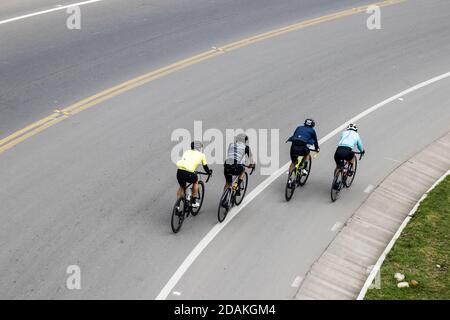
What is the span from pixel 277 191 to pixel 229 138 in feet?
8.51

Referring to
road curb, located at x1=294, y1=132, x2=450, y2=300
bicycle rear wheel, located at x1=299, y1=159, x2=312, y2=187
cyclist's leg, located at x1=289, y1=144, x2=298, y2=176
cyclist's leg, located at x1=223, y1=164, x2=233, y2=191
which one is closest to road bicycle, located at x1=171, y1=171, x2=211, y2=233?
cyclist's leg, located at x1=223, y1=164, x2=233, y2=191

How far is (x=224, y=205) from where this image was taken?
16719 mm

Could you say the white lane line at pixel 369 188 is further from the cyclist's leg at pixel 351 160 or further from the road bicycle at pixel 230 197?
the road bicycle at pixel 230 197

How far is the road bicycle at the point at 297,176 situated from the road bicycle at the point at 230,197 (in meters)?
0.90

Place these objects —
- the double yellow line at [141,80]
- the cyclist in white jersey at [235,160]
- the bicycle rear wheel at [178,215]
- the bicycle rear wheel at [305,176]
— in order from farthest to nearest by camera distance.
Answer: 1. the double yellow line at [141,80]
2. the bicycle rear wheel at [305,176]
3. the cyclist in white jersey at [235,160]
4. the bicycle rear wheel at [178,215]

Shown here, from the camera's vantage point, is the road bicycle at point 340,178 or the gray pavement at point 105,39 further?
the gray pavement at point 105,39

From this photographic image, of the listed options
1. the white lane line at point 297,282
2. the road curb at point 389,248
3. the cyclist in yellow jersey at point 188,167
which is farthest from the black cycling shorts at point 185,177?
the road curb at point 389,248

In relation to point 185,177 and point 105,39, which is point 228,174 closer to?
point 185,177

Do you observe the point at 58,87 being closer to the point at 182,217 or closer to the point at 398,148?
the point at 182,217

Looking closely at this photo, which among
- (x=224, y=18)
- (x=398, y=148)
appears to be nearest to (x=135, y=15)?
(x=224, y=18)

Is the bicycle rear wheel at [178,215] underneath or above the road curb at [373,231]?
above

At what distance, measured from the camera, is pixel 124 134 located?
19.9 meters

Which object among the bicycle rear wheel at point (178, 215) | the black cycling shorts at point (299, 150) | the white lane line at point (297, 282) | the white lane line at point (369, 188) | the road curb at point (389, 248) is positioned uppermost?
the black cycling shorts at point (299, 150)

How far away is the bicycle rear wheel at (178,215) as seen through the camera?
16.0 m
